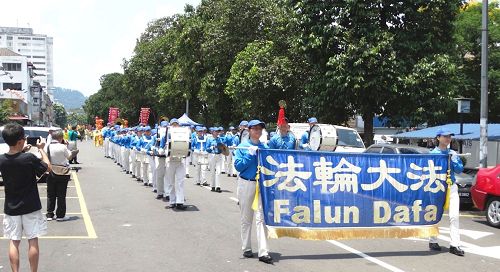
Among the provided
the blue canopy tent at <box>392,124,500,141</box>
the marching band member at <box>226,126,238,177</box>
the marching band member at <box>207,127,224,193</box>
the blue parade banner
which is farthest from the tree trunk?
the blue parade banner

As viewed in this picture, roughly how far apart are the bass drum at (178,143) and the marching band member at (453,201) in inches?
221

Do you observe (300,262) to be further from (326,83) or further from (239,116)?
(239,116)

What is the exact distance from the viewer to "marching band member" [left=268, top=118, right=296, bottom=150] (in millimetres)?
8922

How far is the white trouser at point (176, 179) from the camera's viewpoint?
12477 mm

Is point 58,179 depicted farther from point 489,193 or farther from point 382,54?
point 382,54

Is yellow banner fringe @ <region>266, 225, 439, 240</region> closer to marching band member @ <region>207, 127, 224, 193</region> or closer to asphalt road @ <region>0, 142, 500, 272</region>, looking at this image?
asphalt road @ <region>0, 142, 500, 272</region>

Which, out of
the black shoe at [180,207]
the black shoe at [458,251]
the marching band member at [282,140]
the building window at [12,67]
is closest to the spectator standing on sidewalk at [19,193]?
the marching band member at [282,140]

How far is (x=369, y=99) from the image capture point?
947 inches

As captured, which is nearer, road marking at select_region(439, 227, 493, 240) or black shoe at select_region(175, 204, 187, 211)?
road marking at select_region(439, 227, 493, 240)

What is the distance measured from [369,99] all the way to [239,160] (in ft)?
56.4

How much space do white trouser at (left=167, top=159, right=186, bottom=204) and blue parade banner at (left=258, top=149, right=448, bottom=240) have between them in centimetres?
495

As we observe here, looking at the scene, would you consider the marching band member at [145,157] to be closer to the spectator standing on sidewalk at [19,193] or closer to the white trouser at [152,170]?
the white trouser at [152,170]

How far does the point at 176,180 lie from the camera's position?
12547mm

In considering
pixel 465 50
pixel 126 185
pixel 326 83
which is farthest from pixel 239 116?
pixel 126 185
